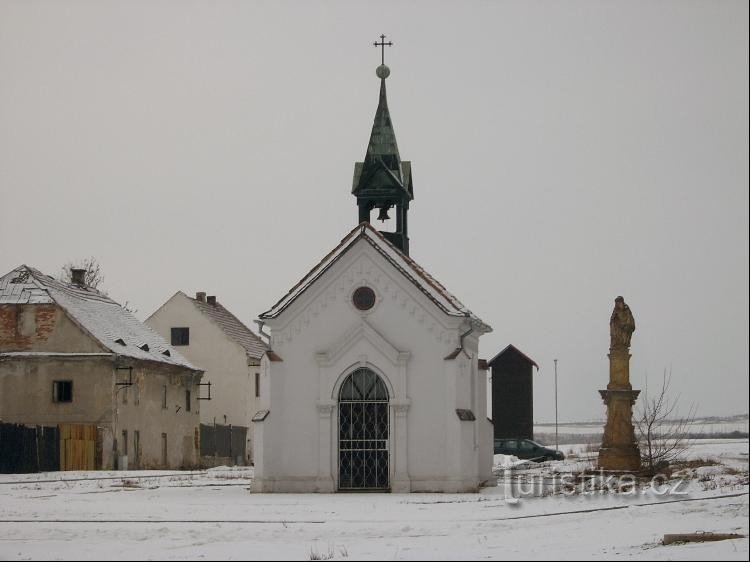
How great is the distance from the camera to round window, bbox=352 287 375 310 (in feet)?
105

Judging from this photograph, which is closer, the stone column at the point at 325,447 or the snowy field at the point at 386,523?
the snowy field at the point at 386,523

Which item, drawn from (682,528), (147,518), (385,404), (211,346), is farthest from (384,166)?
(211,346)

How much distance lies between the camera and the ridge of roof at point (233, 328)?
64.4 meters

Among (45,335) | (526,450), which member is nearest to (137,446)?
(45,335)

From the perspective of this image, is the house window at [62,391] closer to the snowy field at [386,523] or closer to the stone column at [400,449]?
the snowy field at [386,523]

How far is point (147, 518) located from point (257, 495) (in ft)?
26.5

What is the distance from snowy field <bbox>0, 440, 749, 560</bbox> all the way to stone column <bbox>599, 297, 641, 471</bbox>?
1080 millimetres

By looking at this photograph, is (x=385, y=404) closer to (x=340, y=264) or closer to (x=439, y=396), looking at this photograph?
(x=439, y=396)

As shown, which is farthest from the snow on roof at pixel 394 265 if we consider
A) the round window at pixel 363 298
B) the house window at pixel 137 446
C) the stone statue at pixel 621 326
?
the house window at pixel 137 446

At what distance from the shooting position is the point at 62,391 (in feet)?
151

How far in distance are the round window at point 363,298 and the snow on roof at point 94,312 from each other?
56.0 feet

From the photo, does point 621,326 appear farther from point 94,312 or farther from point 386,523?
point 94,312

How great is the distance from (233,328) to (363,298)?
117ft

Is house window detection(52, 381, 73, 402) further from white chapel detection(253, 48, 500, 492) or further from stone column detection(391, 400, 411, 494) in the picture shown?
stone column detection(391, 400, 411, 494)
